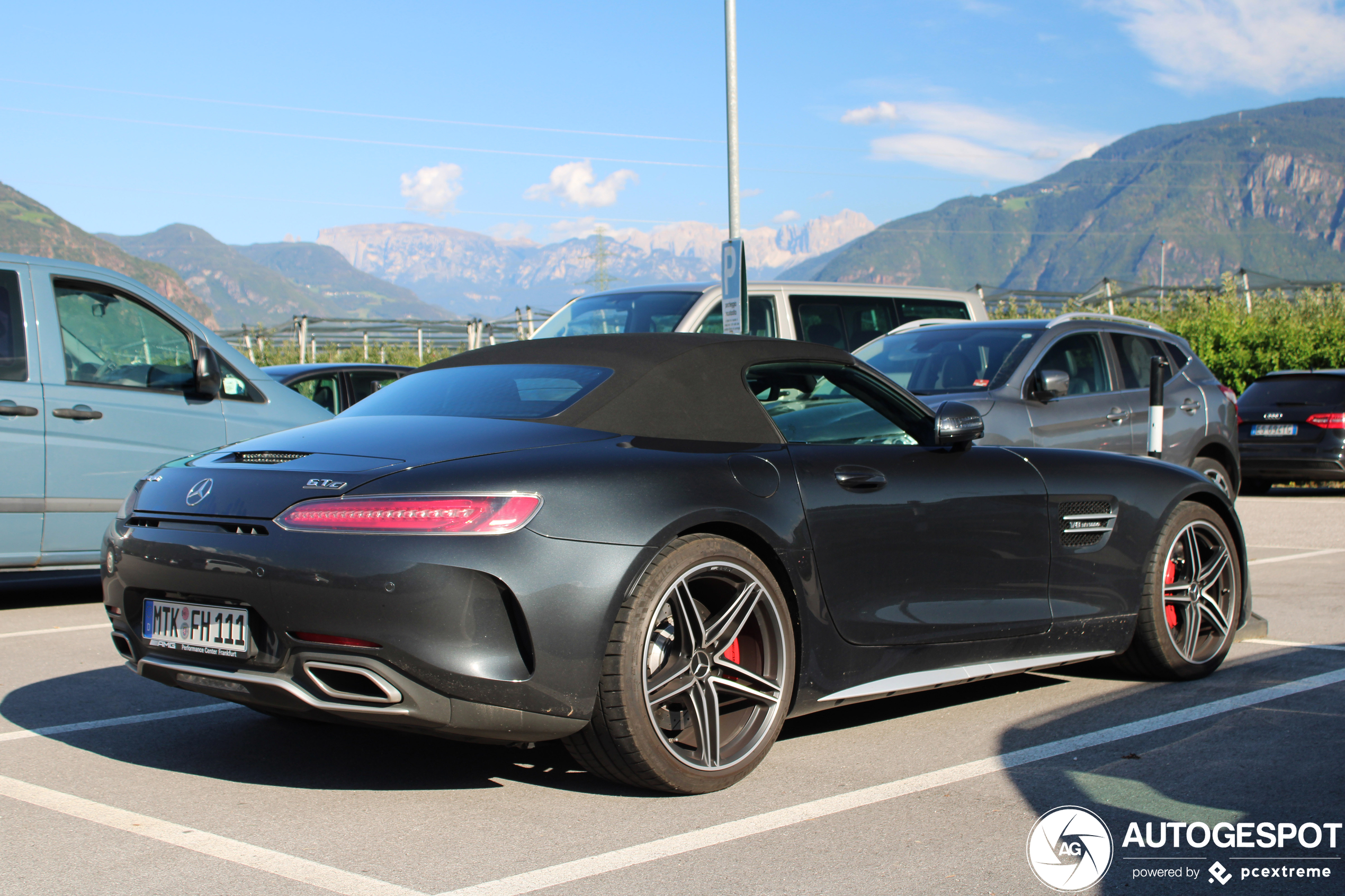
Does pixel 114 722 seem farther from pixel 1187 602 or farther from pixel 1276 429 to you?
pixel 1276 429

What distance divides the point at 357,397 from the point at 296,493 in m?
9.29

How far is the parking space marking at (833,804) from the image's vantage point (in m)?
2.98

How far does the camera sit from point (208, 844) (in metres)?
3.22

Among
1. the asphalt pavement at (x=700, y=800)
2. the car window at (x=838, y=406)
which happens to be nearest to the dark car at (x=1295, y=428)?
the asphalt pavement at (x=700, y=800)

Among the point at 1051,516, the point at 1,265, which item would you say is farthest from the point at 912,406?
the point at 1,265

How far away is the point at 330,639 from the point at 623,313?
7.58 m

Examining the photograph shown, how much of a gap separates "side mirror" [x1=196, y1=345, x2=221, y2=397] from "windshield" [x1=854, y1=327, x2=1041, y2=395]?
4.23m

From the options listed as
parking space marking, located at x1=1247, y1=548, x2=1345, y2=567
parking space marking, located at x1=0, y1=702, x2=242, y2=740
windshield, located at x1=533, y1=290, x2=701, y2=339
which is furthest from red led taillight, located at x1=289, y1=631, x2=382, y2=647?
parking space marking, located at x1=1247, y1=548, x2=1345, y2=567

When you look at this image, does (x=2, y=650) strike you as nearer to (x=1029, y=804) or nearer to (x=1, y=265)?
(x=1, y=265)

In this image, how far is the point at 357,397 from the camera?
12.5 meters

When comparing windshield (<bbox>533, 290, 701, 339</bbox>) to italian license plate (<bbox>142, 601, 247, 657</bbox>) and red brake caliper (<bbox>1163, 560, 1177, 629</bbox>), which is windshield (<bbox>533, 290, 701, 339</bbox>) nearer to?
red brake caliper (<bbox>1163, 560, 1177, 629</bbox>)

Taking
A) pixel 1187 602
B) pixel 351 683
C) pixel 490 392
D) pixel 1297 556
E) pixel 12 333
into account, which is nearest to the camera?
pixel 351 683

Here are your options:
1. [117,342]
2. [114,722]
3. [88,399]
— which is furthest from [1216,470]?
[114,722]

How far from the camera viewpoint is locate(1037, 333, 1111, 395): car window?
30.0ft
